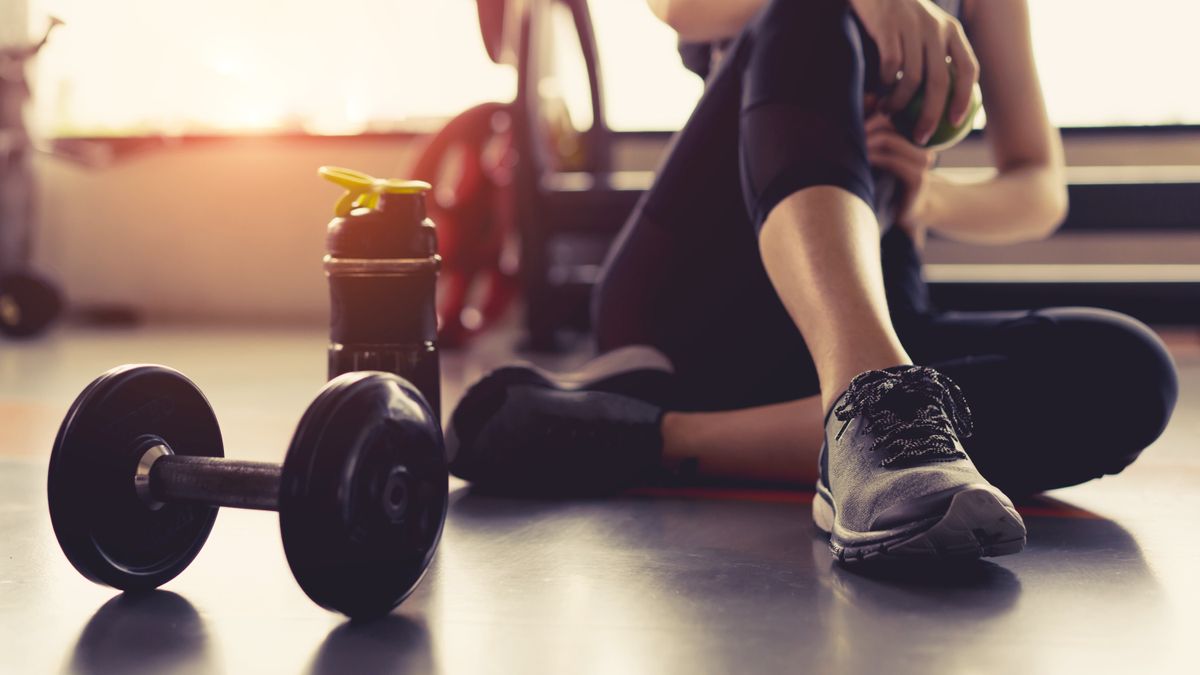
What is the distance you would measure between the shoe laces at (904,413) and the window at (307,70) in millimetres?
2944

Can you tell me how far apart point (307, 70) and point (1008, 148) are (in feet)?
10.3

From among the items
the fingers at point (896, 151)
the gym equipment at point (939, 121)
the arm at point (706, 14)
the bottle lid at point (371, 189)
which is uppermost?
the arm at point (706, 14)

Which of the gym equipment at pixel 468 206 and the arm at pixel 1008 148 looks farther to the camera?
the gym equipment at pixel 468 206

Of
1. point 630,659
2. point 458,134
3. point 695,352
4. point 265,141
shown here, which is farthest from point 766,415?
point 265,141

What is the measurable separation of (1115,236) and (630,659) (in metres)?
3.35

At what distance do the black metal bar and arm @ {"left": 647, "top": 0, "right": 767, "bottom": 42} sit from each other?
2.50ft

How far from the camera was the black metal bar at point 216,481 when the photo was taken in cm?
76

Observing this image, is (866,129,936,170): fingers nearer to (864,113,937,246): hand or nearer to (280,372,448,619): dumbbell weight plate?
(864,113,937,246): hand

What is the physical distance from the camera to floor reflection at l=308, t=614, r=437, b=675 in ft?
2.25

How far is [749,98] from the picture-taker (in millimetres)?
1088

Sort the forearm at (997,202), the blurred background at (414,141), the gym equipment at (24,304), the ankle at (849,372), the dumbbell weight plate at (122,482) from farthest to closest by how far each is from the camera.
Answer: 1. the gym equipment at (24,304)
2. the blurred background at (414,141)
3. the forearm at (997,202)
4. the ankle at (849,372)
5. the dumbbell weight plate at (122,482)

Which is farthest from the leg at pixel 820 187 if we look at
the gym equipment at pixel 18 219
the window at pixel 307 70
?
the gym equipment at pixel 18 219

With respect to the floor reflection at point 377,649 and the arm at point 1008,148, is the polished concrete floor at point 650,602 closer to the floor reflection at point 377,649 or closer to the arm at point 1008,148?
the floor reflection at point 377,649

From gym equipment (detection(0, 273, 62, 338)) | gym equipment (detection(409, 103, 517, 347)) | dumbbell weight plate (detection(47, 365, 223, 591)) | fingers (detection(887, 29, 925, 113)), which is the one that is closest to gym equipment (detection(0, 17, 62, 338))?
gym equipment (detection(0, 273, 62, 338))
